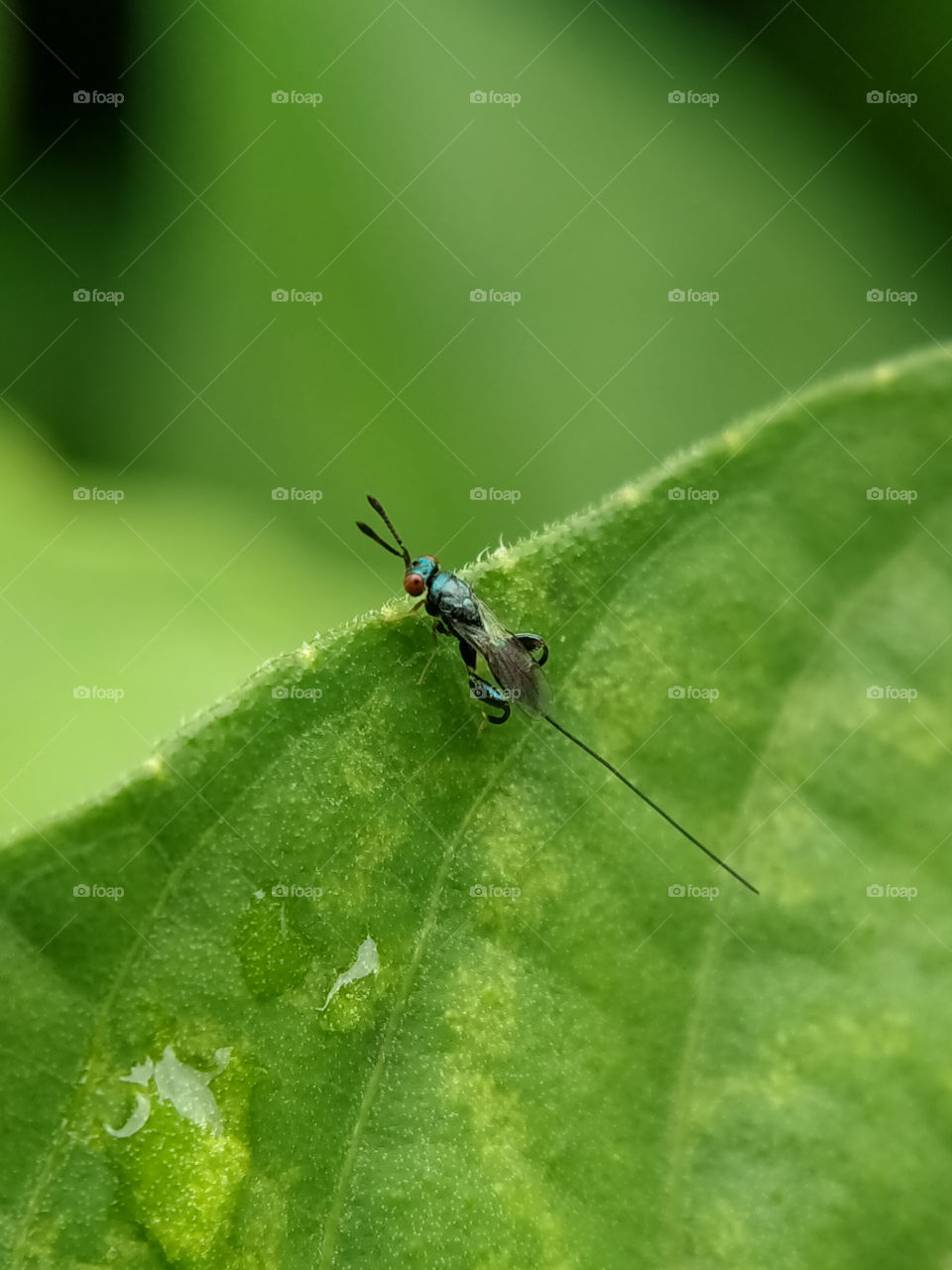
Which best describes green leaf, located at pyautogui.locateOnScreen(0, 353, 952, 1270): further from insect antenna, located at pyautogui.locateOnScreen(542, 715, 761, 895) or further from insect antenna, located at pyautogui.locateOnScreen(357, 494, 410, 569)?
insect antenna, located at pyautogui.locateOnScreen(357, 494, 410, 569)

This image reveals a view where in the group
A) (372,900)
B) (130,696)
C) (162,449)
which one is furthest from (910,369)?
(162,449)

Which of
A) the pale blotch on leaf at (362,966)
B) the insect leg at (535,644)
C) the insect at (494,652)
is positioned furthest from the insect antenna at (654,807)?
the pale blotch on leaf at (362,966)

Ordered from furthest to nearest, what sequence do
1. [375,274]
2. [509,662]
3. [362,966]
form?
[375,274]
[509,662]
[362,966]

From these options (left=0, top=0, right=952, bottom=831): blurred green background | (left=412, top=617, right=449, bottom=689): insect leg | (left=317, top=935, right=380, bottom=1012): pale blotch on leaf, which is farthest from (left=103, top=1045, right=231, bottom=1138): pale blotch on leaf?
(left=0, top=0, right=952, bottom=831): blurred green background

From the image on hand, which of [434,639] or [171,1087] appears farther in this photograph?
[434,639]

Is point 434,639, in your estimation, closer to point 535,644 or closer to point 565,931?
point 535,644

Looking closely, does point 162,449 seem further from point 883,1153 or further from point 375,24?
point 883,1153

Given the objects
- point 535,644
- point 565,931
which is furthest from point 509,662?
point 565,931

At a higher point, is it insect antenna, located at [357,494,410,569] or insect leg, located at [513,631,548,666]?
insect leg, located at [513,631,548,666]
